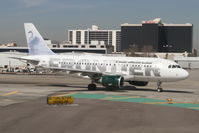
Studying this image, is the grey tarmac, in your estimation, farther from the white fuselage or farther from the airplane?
the white fuselage

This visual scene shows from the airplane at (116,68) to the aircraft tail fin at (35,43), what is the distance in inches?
71.0

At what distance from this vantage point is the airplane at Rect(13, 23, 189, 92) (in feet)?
151

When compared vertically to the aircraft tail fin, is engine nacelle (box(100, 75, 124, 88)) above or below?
below

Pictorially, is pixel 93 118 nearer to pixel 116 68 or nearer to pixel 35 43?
pixel 116 68

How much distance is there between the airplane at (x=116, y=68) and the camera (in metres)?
45.9

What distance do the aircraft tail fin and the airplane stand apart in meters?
1.80

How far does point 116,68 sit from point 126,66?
1.53 m

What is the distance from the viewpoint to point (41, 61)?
178ft

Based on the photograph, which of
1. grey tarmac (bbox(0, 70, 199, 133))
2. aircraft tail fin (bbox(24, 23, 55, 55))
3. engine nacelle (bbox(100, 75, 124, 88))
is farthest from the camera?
aircraft tail fin (bbox(24, 23, 55, 55))

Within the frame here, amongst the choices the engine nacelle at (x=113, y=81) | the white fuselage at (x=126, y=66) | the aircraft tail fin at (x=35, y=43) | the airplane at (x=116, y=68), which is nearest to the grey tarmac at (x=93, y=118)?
the engine nacelle at (x=113, y=81)

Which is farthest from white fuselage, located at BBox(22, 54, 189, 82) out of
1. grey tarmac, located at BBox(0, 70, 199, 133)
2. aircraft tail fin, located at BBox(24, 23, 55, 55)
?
grey tarmac, located at BBox(0, 70, 199, 133)

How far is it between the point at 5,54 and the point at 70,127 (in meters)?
109

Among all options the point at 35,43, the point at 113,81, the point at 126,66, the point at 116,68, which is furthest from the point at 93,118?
the point at 35,43

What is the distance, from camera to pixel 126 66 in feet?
158
